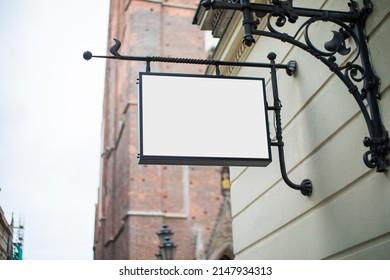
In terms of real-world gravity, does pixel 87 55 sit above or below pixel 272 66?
below

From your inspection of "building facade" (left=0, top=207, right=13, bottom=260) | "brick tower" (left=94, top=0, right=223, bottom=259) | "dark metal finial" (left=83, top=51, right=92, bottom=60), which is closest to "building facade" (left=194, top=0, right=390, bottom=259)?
"dark metal finial" (left=83, top=51, right=92, bottom=60)

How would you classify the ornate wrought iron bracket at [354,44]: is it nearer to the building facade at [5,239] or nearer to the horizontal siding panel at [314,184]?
the horizontal siding panel at [314,184]

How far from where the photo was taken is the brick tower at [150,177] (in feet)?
56.7

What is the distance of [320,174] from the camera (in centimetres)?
333

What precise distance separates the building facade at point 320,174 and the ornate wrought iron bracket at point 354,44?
0.04 meters

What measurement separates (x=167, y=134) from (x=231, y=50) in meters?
2.20

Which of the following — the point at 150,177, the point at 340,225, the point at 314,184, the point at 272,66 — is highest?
the point at 150,177

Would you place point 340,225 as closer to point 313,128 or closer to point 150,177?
point 313,128

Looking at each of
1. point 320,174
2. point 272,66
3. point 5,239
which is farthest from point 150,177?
point 320,174

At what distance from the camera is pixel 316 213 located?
11.1 feet

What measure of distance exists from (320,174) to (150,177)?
1461 cm

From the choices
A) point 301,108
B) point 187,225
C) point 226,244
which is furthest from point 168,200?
point 301,108

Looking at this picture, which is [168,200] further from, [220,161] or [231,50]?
[220,161]

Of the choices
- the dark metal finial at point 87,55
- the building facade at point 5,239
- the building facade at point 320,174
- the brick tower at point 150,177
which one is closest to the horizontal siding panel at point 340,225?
the building facade at point 320,174
